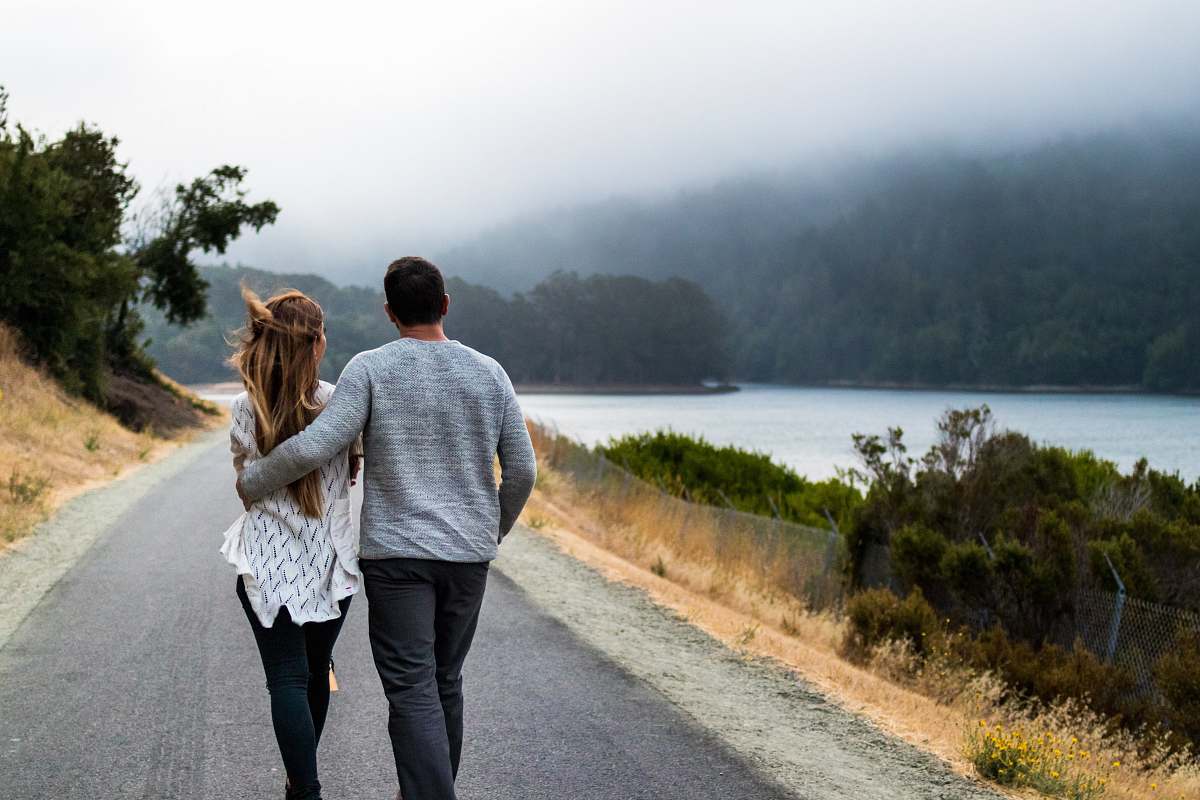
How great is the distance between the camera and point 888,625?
10531 millimetres

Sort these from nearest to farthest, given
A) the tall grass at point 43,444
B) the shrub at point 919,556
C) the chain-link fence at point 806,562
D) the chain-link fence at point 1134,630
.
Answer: the chain-link fence at point 1134,630 → the chain-link fence at point 806,562 → the shrub at point 919,556 → the tall grass at point 43,444

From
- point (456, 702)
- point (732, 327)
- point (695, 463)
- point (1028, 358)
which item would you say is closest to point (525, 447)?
point (456, 702)

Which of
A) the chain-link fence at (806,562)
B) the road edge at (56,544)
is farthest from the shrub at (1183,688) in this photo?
the road edge at (56,544)

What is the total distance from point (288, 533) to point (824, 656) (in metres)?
6.40

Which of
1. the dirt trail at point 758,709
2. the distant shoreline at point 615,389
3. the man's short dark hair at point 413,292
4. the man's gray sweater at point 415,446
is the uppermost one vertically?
the man's short dark hair at point 413,292

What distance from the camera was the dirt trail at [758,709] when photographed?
503 cm

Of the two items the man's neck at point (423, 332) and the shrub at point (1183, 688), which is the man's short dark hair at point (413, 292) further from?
the shrub at point (1183, 688)

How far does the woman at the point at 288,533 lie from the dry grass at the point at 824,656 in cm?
341

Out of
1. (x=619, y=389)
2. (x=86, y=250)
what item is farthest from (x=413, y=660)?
(x=619, y=389)

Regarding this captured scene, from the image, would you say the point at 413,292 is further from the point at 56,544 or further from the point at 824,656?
the point at 56,544

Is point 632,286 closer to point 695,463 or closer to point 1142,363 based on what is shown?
point 1142,363

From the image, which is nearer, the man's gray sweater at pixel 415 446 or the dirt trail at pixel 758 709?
the man's gray sweater at pixel 415 446

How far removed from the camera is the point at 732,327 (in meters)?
193

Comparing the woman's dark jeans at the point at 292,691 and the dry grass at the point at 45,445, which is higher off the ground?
the woman's dark jeans at the point at 292,691
